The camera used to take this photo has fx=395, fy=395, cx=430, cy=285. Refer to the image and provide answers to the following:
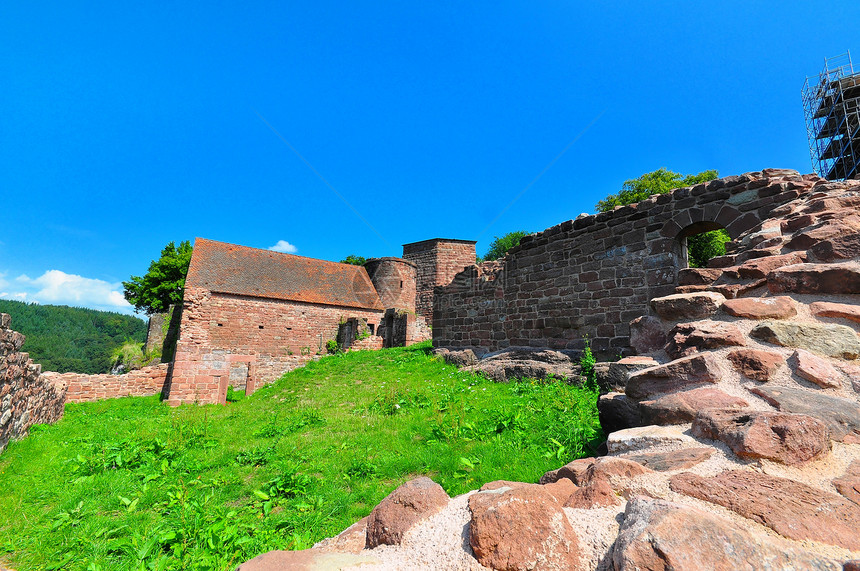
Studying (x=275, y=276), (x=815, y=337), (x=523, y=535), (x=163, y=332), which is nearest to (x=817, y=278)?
(x=815, y=337)

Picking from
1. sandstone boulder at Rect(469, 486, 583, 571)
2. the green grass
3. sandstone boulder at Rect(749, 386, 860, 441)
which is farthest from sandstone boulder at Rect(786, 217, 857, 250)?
sandstone boulder at Rect(469, 486, 583, 571)

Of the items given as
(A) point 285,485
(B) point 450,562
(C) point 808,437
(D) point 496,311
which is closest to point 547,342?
(D) point 496,311

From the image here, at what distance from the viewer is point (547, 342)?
9602mm

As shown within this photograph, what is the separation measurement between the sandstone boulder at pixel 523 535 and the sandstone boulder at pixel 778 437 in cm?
90

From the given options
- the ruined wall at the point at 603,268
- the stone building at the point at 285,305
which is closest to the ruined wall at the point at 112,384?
the stone building at the point at 285,305

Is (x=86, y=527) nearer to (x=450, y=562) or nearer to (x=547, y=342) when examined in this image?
(x=450, y=562)

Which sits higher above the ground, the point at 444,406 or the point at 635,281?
the point at 635,281

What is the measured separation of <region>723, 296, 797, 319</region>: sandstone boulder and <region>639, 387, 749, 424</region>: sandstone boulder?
0.83 m

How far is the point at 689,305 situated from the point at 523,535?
2663 mm

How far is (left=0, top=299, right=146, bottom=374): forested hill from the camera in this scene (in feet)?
222

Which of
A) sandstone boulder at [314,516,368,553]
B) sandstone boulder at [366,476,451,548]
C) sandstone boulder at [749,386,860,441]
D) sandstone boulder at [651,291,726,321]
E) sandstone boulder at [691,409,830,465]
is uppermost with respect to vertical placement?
sandstone boulder at [651,291,726,321]

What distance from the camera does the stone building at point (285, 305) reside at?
65.5 feet

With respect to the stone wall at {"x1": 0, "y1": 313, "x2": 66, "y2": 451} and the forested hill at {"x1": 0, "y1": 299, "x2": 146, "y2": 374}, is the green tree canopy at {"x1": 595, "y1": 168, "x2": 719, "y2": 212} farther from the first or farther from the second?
the forested hill at {"x1": 0, "y1": 299, "x2": 146, "y2": 374}

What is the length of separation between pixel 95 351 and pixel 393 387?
90.0 m
